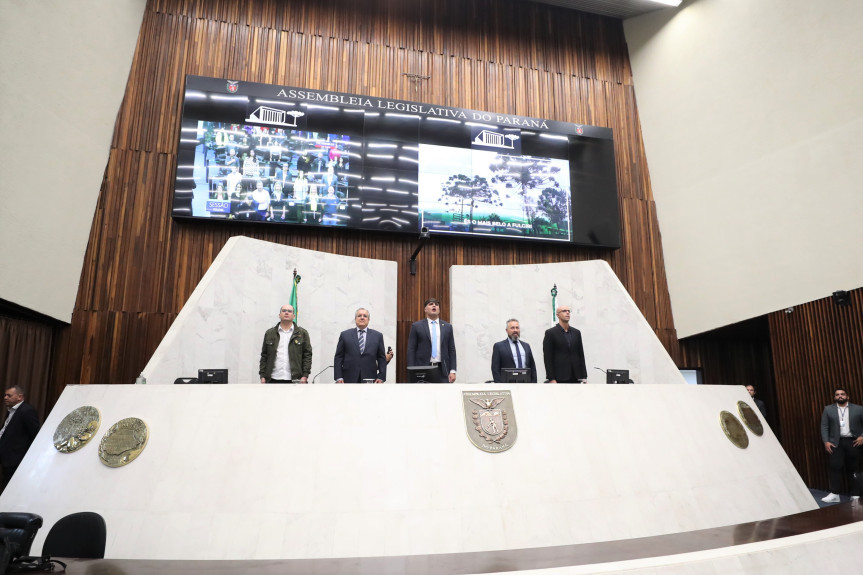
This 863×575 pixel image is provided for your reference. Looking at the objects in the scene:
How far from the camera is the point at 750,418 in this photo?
4719 mm

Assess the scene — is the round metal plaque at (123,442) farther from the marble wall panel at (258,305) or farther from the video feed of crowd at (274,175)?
the video feed of crowd at (274,175)

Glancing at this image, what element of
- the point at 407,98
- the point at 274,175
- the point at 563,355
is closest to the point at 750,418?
the point at 563,355

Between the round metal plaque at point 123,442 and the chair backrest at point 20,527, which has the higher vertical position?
the round metal plaque at point 123,442

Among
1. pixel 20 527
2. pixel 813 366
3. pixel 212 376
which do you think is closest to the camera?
pixel 20 527

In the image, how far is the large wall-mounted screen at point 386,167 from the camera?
25.9 feet

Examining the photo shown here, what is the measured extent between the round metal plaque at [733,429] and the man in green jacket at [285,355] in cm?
354

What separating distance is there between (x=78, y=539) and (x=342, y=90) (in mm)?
7479

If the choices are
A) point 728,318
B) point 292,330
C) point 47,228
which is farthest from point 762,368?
point 47,228

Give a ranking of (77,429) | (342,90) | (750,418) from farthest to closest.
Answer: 1. (342,90)
2. (750,418)
3. (77,429)

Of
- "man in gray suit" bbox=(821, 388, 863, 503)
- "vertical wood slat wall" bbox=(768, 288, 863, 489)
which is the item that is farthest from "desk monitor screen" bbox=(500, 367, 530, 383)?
"vertical wood slat wall" bbox=(768, 288, 863, 489)

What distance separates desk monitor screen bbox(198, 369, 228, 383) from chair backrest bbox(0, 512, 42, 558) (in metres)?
1.80

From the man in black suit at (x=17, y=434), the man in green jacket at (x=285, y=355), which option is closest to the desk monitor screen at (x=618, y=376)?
the man in green jacket at (x=285, y=355)

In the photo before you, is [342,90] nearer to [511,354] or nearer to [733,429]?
[511,354]

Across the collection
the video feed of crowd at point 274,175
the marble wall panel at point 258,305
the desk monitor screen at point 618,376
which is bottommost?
the desk monitor screen at point 618,376
